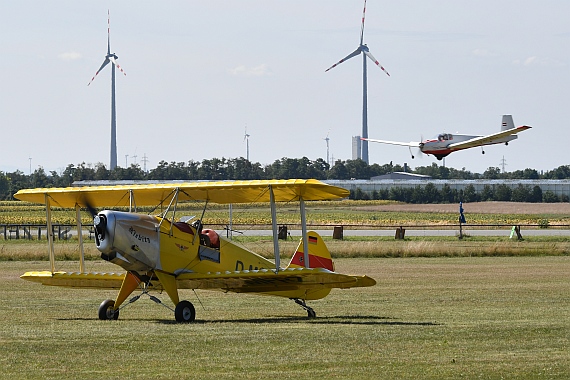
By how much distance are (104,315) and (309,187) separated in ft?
13.9

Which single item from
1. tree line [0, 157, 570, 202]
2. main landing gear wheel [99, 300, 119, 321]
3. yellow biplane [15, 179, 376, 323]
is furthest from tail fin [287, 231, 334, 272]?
tree line [0, 157, 570, 202]

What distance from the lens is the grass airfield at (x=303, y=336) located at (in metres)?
11.7

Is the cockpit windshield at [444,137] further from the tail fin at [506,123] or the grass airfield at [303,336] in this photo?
the grass airfield at [303,336]

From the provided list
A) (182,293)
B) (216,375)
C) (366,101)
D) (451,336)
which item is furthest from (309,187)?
(366,101)

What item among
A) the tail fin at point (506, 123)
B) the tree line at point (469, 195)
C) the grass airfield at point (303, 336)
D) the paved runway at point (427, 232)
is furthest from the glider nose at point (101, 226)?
the tree line at point (469, 195)

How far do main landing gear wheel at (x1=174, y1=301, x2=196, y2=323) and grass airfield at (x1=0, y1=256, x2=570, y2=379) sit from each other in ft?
0.78

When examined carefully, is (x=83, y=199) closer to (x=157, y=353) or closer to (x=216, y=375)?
(x=157, y=353)

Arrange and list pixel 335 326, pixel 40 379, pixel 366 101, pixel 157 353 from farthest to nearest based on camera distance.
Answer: pixel 366 101 → pixel 335 326 → pixel 157 353 → pixel 40 379

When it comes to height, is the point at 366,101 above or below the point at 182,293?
above

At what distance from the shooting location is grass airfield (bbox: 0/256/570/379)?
11.7 m

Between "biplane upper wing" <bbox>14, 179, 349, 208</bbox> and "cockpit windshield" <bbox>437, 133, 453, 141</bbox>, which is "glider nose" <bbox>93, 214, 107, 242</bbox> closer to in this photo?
"biplane upper wing" <bbox>14, 179, 349, 208</bbox>

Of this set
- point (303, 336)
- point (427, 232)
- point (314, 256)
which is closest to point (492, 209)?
point (427, 232)

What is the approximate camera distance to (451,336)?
14.4 m

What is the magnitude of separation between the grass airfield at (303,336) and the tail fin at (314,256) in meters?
0.89
